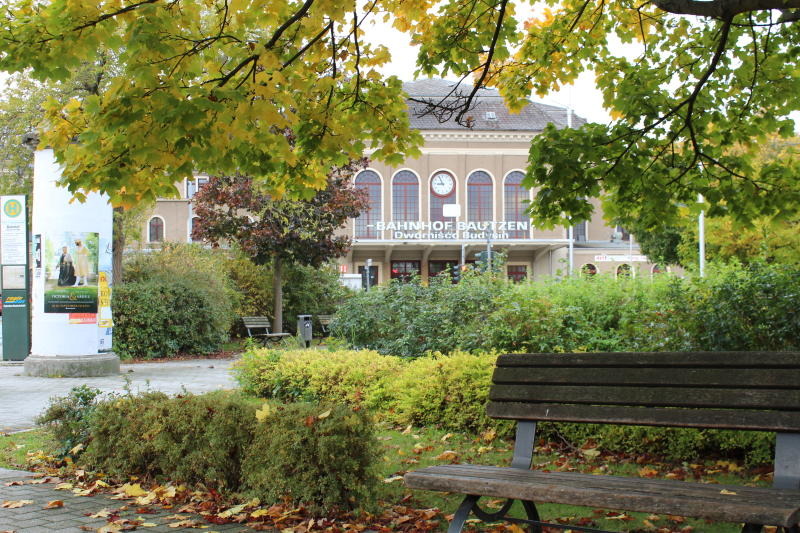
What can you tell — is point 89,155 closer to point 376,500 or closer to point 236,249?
point 376,500

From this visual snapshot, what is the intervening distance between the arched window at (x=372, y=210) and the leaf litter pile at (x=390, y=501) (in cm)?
4360

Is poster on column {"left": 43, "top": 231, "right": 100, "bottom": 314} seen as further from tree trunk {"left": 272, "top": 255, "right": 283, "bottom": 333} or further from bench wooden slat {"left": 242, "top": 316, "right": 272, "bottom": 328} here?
tree trunk {"left": 272, "top": 255, "right": 283, "bottom": 333}

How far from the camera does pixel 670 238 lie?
1580 inches

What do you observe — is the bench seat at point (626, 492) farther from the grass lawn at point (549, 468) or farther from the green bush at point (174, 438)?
the green bush at point (174, 438)

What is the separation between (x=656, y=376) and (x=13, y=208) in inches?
615

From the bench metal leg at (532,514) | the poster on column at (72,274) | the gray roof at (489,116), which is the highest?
the gray roof at (489,116)

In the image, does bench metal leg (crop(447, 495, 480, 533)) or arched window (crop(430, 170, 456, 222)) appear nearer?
bench metal leg (crop(447, 495, 480, 533))

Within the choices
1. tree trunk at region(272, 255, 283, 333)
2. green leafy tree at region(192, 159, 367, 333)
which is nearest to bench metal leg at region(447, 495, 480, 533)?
green leafy tree at region(192, 159, 367, 333)

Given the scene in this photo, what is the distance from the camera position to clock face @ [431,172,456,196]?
50.7 metres

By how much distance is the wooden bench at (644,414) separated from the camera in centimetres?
312

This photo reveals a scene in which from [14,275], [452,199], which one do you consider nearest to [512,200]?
[452,199]

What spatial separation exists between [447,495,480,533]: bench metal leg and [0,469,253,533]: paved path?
1.58 m

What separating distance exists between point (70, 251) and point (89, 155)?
1017 centimetres

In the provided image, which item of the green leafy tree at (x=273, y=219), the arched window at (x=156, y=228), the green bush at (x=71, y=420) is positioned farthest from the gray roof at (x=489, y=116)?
the green bush at (x=71, y=420)
